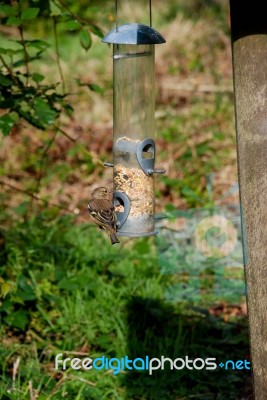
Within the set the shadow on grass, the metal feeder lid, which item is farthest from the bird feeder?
the shadow on grass

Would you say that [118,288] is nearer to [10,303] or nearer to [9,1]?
[10,303]

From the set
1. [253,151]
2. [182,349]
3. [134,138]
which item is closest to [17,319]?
[182,349]

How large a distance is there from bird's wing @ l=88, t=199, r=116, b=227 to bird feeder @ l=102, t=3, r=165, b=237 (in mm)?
60

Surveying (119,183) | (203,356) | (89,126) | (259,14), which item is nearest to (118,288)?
(203,356)

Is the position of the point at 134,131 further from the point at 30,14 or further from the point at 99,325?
the point at 99,325

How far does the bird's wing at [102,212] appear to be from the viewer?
11.0 ft

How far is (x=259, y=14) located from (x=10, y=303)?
2085mm

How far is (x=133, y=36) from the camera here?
10.4ft

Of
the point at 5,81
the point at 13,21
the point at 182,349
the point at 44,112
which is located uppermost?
the point at 13,21

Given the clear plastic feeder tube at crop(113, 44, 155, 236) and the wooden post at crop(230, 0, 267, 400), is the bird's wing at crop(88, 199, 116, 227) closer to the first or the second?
the clear plastic feeder tube at crop(113, 44, 155, 236)

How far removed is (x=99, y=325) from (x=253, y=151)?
191 cm

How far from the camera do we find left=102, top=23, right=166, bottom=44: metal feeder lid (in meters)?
3.15

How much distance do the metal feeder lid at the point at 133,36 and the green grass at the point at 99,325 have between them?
4.92 feet

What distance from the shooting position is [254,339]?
2.98m
